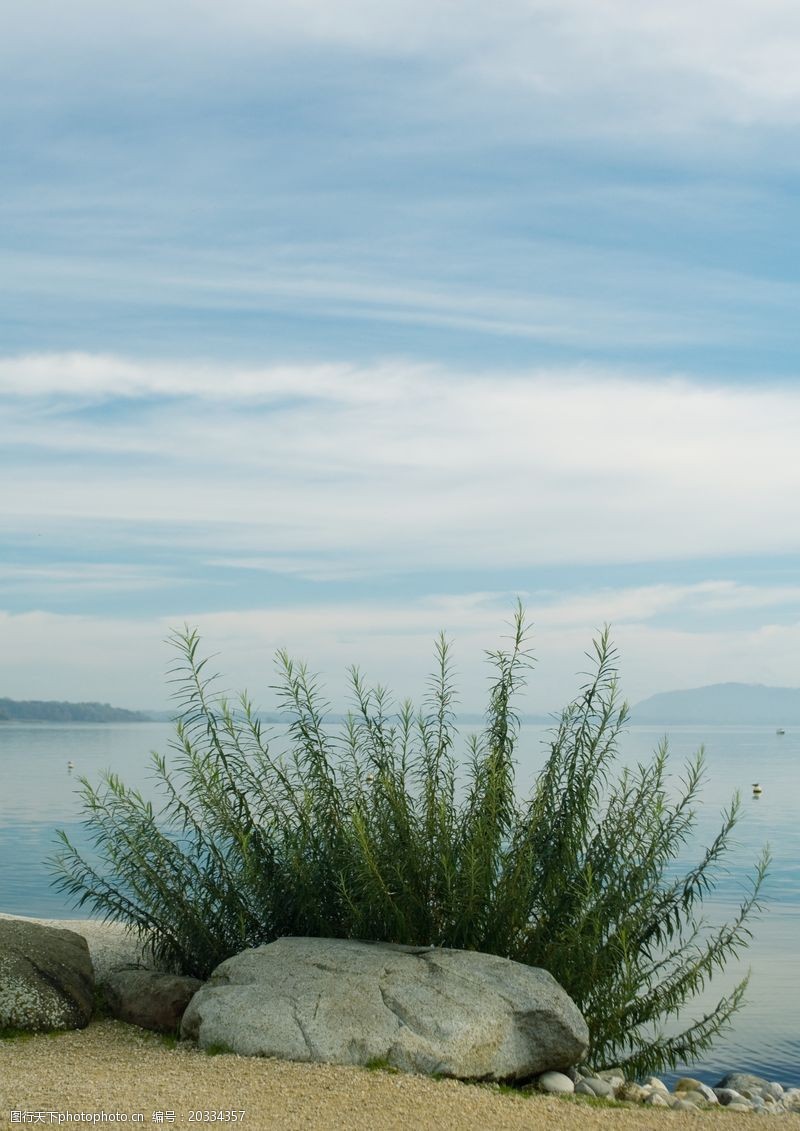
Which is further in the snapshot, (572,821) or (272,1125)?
(572,821)

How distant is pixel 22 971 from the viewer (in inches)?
360

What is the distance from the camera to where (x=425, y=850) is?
9.15 meters

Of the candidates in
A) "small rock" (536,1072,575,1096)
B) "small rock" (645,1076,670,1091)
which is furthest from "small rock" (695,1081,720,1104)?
"small rock" (536,1072,575,1096)

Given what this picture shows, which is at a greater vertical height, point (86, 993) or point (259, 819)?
point (259, 819)

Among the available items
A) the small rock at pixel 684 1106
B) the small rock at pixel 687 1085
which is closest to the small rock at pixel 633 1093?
the small rock at pixel 684 1106

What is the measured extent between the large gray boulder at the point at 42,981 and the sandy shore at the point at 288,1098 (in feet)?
2.15

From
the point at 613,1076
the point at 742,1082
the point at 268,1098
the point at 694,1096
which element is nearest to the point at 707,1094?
the point at 694,1096

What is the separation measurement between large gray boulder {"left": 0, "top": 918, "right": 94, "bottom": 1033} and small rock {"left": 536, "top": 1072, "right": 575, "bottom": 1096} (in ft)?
11.9

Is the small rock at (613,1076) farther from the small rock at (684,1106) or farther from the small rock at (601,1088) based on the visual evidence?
the small rock at (684,1106)

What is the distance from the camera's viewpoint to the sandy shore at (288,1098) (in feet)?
22.2

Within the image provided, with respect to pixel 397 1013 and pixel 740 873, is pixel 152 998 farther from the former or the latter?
pixel 740 873

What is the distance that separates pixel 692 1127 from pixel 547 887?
2.30 m

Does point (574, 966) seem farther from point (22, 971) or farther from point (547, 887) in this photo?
point (22, 971)

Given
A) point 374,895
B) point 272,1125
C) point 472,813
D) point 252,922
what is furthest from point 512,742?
point 272,1125
